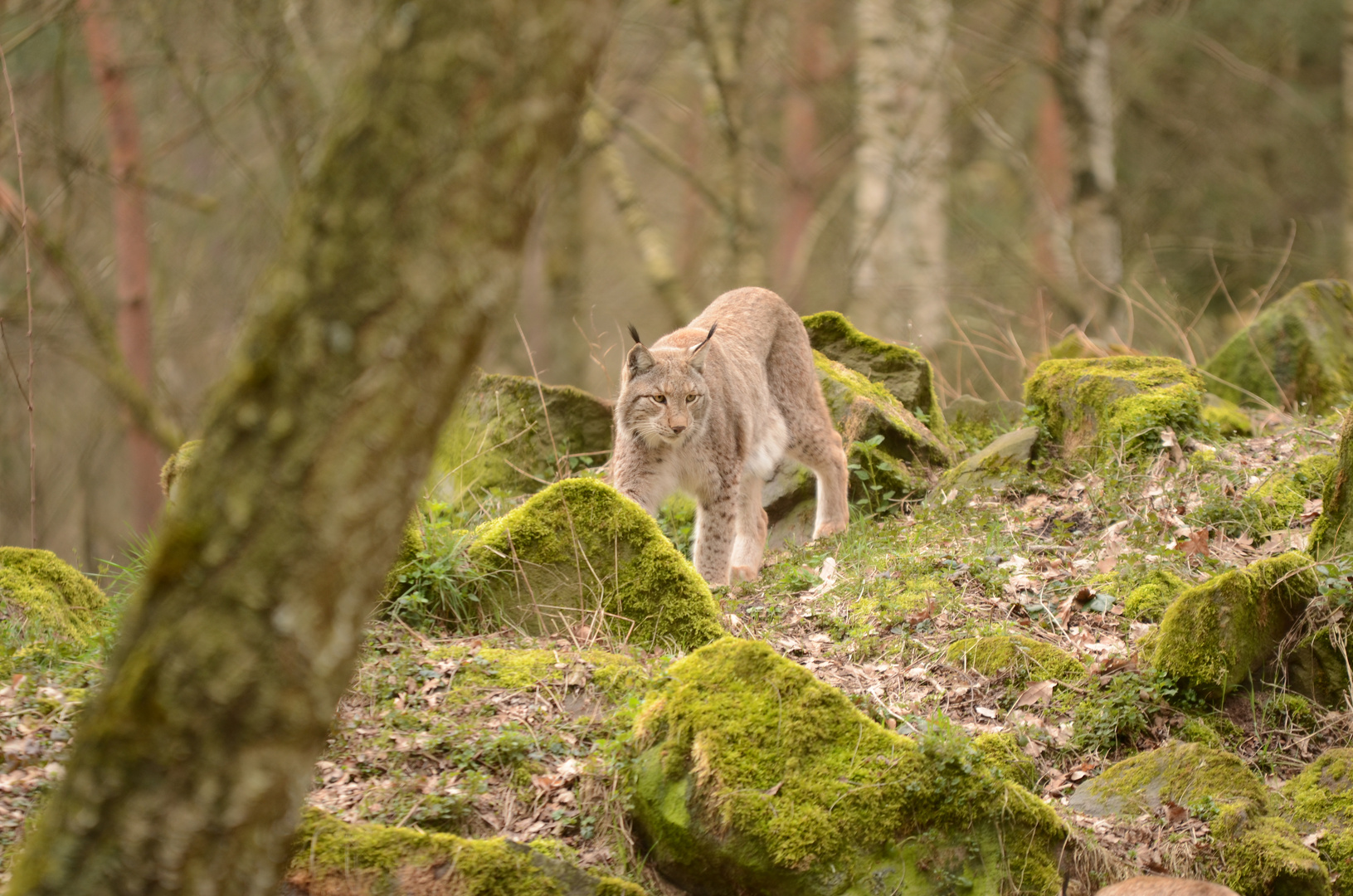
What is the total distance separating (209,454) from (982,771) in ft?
8.01

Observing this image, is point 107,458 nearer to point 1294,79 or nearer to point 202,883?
point 202,883

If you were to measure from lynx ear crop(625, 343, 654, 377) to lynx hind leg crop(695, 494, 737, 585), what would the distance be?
844 millimetres

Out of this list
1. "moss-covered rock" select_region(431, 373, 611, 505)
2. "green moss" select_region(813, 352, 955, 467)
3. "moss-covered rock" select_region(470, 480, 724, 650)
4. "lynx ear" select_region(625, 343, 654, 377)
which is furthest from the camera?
"green moss" select_region(813, 352, 955, 467)

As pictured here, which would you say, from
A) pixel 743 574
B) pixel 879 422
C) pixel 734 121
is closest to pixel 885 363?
pixel 879 422

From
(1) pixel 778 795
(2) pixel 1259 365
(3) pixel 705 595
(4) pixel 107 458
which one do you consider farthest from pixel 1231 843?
(4) pixel 107 458

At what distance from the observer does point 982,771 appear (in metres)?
3.41

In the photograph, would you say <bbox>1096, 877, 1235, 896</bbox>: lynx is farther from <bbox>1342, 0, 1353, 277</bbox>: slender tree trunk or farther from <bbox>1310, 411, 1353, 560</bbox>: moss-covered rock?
<bbox>1342, 0, 1353, 277</bbox>: slender tree trunk

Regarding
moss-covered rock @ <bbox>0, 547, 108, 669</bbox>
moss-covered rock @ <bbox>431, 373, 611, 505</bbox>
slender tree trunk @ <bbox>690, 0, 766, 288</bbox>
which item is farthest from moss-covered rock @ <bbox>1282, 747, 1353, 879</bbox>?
slender tree trunk @ <bbox>690, 0, 766, 288</bbox>

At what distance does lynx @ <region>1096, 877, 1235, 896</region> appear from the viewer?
3.11 m

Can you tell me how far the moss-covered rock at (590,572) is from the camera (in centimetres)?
473

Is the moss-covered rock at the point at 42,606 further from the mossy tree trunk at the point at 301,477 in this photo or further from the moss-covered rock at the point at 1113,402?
the moss-covered rock at the point at 1113,402

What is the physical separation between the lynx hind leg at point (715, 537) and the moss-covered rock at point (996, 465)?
52.9 inches

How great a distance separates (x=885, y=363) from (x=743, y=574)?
8.70 ft

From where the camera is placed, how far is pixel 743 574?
251 inches
